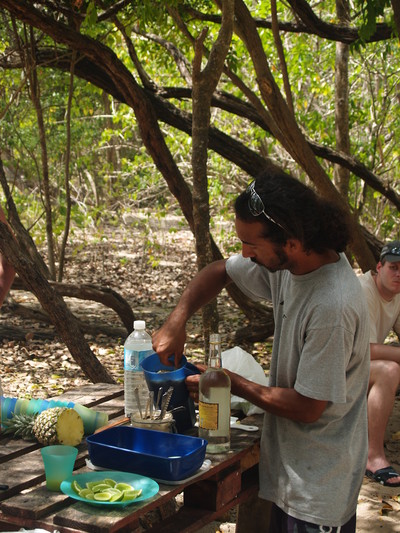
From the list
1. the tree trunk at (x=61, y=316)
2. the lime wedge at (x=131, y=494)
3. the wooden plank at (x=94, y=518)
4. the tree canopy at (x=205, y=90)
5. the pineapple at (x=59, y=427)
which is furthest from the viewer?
the tree canopy at (x=205, y=90)

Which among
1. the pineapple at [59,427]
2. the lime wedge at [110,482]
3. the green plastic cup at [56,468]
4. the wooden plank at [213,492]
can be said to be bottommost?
the wooden plank at [213,492]

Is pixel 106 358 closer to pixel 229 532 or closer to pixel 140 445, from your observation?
pixel 229 532

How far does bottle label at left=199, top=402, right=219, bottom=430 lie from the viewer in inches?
93.2

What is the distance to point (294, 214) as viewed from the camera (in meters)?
2.27

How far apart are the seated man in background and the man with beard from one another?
1.97 metres

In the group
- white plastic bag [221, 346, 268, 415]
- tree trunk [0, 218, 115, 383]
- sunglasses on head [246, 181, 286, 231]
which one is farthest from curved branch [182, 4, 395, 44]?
sunglasses on head [246, 181, 286, 231]

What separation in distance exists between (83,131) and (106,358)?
6.79 meters

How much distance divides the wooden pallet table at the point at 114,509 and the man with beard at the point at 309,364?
147 millimetres

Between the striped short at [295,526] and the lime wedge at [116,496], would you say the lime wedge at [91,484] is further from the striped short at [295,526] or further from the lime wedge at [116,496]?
the striped short at [295,526]

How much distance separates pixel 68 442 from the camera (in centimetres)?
249

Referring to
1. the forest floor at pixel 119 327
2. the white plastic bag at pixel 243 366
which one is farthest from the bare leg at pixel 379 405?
the white plastic bag at pixel 243 366

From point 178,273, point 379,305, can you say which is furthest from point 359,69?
point 379,305

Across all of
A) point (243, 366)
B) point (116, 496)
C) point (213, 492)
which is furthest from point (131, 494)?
point (243, 366)

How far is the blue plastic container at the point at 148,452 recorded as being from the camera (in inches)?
82.9
